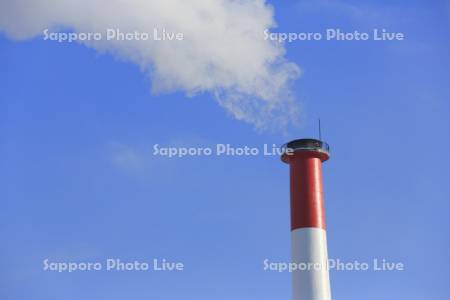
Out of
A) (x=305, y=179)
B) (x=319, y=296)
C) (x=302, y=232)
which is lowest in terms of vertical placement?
(x=319, y=296)

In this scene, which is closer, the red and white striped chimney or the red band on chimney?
the red and white striped chimney

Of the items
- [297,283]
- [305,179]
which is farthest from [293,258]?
[305,179]

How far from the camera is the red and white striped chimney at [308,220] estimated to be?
39.8m

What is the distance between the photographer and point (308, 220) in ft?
134

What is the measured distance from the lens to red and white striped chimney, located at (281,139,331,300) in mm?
39750

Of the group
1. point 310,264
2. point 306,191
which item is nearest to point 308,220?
point 306,191

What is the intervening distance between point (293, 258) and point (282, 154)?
265 inches

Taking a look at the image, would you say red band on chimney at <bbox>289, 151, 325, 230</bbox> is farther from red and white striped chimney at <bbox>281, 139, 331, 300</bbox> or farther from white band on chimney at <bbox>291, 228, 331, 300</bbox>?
white band on chimney at <bbox>291, 228, 331, 300</bbox>

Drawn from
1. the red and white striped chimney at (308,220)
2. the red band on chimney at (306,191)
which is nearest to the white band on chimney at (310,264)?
the red and white striped chimney at (308,220)

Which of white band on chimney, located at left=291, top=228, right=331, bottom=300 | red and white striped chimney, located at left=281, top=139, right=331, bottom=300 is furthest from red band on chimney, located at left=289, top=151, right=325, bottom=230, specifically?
white band on chimney, located at left=291, top=228, right=331, bottom=300

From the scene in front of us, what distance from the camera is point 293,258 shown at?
40.8 metres

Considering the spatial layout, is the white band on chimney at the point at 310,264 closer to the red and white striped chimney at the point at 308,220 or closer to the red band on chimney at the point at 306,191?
the red and white striped chimney at the point at 308,220

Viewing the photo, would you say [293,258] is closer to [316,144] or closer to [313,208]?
[313,208]

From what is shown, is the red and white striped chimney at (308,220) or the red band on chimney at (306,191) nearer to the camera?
the red and white striped chimney at (308,220)
